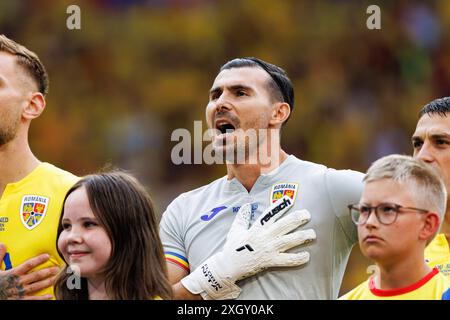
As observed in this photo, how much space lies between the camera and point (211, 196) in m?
3.97

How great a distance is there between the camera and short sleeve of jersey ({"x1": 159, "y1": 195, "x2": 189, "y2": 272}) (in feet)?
12.6

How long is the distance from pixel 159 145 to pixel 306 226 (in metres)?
3.90

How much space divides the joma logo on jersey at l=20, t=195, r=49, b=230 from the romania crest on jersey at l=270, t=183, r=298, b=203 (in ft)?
3.22

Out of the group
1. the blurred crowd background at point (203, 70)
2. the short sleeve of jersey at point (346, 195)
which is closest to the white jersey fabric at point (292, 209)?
the short sleeve of jersey at point (346, 195)

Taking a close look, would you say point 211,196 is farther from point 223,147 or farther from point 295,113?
point 295,113

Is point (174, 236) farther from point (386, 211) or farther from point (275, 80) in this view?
point (386, 211)

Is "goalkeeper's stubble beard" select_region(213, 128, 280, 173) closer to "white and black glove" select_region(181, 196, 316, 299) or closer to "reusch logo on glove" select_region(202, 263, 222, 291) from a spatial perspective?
"white and black glove" select_region(181, 196, 316, 299)

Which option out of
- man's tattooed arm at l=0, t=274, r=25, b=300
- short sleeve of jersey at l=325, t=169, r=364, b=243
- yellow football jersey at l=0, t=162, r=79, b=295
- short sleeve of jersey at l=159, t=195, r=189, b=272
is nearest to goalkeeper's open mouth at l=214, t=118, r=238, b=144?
short sleeve of jersey at l=159, t=195, r=189, b=272

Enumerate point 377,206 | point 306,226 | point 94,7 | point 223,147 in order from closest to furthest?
point 377,206 < point 306,226 < point 223,147 < point 94,7

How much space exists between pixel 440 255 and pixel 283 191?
0.81 m

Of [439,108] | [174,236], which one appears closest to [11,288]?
[174,236]

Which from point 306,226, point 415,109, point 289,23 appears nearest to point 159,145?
point 289,23

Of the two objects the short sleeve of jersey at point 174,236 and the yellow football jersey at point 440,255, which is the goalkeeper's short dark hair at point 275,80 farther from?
the yellow football jersey at point 440,255

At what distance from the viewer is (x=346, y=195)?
142 inches
